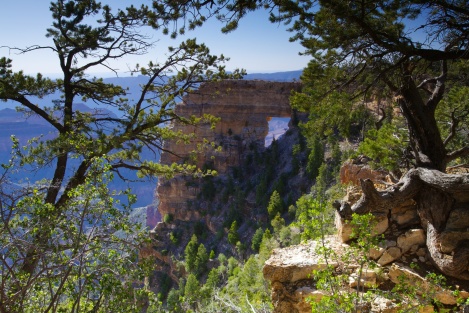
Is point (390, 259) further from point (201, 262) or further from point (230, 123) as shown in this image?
point (230, 123)

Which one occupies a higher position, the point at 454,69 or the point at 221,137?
the point at 454,69

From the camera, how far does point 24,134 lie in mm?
139125

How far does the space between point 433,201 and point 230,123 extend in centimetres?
3212

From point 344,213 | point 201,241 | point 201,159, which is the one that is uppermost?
point 344,213

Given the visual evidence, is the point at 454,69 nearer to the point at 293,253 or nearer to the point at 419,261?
the point at 419,261

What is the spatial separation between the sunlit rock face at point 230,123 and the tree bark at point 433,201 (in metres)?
30.2

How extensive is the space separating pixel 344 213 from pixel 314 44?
3053mm

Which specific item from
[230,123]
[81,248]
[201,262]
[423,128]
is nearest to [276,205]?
[201,262]

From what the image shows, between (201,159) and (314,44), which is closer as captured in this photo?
(314,44)

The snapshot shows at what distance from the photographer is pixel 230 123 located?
37.8m

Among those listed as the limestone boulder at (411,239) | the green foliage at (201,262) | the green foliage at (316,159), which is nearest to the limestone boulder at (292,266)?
the limestone boulder at (411,239)

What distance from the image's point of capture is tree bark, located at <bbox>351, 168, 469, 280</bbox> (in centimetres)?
553

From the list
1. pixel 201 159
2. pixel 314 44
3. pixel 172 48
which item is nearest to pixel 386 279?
pixel 314 44

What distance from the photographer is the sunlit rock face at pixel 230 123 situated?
120 feet
